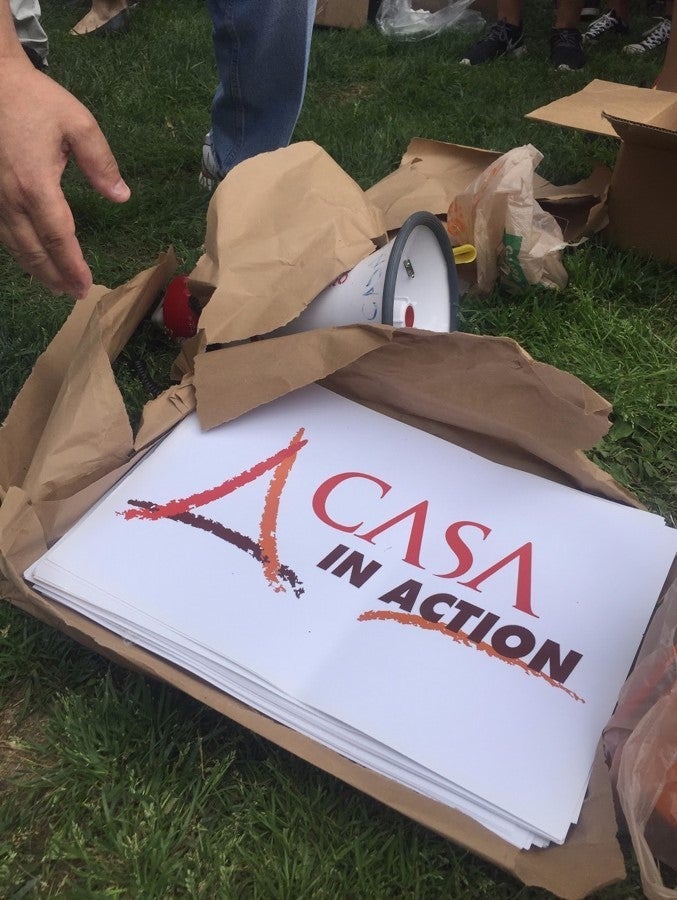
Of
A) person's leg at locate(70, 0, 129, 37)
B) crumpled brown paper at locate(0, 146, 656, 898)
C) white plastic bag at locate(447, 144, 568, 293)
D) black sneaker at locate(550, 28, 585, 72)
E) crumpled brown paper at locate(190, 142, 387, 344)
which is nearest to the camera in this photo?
crumpled brown paper at locate(0, 146, 656, 898)

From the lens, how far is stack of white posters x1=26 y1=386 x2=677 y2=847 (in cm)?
69

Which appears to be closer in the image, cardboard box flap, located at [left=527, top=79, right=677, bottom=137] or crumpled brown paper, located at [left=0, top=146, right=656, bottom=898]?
crumpled brown paper, located at [left=0, top=146, right=656, bottom=898]

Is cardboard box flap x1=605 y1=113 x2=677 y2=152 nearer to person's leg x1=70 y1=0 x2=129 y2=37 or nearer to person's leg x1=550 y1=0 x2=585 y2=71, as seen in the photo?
person's leg x1=550 y1=0 x2=585 y2=71

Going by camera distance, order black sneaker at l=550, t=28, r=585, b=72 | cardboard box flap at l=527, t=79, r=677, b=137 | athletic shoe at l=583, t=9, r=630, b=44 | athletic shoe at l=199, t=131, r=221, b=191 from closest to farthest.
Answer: cardboard box flap at l=527, t=79, r=677, b=137, athletic shoe at l=199, t=131, r=221, b=191, black sneaker at l=550, t=28, r=585, b=72, athletic shoe at l=583, t=9, r=630, b=44

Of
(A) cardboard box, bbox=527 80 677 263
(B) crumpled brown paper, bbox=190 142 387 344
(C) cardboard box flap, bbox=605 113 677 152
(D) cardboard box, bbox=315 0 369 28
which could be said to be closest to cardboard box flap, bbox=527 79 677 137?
(A) cardboard box, bbox=527 80 677 263

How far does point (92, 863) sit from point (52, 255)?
0.57 metres

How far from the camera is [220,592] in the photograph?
2.61 ft

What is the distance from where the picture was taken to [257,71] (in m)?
1.42

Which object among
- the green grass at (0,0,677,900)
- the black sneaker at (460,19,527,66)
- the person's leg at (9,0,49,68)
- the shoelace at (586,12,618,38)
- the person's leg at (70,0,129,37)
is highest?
the person's leg at (9,0,49,68)

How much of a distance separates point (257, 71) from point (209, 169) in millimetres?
276

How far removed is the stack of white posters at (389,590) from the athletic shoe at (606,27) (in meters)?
2.52

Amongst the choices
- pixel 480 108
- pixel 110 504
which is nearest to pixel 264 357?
pixel 110 504

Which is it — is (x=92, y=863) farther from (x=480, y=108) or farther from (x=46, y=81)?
(x=480, y=108)

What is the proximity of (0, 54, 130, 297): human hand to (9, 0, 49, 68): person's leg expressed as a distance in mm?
1662
